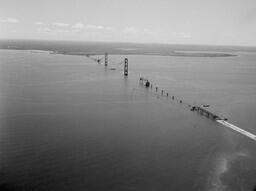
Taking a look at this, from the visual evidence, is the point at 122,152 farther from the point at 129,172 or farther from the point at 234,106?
the point at 234,106

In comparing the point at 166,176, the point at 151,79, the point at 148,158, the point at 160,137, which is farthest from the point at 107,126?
the point at 151,79

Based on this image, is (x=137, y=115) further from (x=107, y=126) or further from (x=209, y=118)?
(x=209, y=118)

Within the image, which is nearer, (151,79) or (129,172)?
(129,172)

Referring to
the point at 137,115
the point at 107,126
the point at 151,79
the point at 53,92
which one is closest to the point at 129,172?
the point at 107,126

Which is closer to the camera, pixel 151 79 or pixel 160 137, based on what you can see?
pixel 160 137

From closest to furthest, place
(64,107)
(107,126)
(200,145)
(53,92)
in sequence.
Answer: (200,145) → (107,126) → (64,107) → (53,92)

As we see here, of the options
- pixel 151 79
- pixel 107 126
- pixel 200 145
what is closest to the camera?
pixel 200 145
